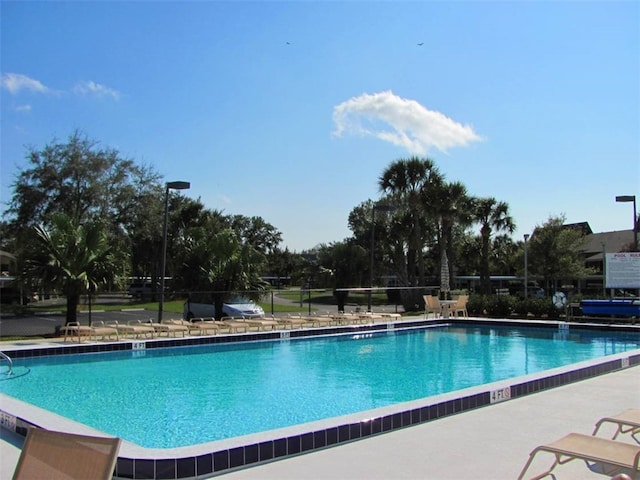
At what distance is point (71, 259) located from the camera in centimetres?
Result: 1552

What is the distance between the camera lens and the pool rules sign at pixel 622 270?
813 inches

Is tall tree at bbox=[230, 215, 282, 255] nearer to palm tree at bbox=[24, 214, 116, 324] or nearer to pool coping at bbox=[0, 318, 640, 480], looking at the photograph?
palm tree at bbox=[24, 214, 116, 324]

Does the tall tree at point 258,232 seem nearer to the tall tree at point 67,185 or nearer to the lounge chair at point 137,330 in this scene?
the tall tree at point 67,185

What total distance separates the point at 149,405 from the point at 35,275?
26.4 feet

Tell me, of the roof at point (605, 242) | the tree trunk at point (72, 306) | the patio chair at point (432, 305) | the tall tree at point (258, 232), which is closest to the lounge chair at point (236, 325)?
the tree trunk at point (72, 306)

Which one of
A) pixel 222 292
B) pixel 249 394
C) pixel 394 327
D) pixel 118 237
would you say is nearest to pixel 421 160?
pixel 394 327

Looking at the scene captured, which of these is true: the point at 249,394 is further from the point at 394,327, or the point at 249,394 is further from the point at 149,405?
the point at 394,327

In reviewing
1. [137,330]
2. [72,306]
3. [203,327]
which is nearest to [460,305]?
[203,327]

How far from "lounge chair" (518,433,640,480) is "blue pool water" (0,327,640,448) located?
4.57 meters

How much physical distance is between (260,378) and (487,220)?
29.5 meters

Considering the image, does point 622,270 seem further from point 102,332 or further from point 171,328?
point 102,332

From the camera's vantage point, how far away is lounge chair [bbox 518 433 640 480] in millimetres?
3783

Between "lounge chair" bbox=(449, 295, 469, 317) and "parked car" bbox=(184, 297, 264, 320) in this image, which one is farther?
"lounge chair" bbox=(449, 295, 469, 317)

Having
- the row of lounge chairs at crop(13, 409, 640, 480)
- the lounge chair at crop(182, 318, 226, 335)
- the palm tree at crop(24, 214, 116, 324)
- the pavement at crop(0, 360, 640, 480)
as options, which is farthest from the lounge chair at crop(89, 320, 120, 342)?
the row of lounge chairs at crop(13, 409, 640, 480)
